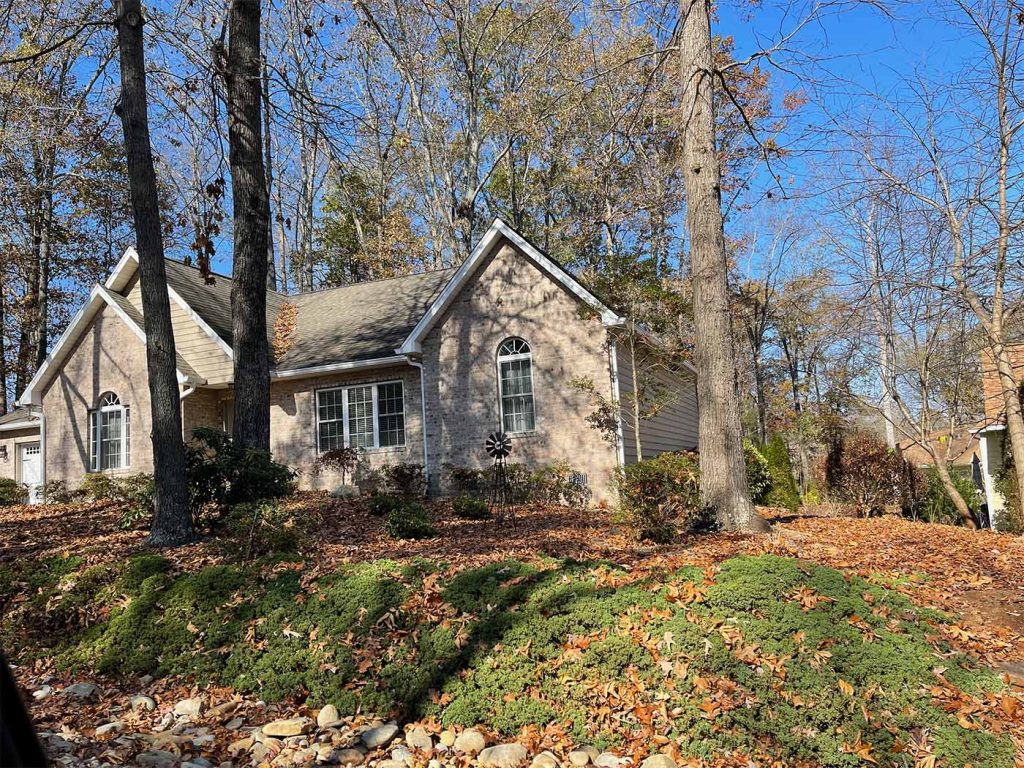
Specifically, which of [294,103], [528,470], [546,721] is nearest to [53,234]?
[294,103]

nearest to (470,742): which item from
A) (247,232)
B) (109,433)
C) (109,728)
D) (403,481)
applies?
(109,728)

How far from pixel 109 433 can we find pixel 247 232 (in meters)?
9.98

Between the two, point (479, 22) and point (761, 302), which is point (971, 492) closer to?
point (761, 302)

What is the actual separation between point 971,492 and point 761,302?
13069mm

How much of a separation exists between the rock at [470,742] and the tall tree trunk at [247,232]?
723 cm

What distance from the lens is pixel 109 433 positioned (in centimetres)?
1778

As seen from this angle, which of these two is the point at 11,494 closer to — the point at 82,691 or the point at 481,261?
the point at 481,261

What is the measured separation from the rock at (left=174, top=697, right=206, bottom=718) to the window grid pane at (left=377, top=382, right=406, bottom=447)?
10493 mm

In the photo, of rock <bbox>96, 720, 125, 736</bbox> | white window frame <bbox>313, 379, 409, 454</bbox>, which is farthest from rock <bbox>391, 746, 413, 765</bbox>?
white window frame <bbox>313, 379, 409, 454</bbox>

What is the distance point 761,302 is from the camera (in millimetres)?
26234

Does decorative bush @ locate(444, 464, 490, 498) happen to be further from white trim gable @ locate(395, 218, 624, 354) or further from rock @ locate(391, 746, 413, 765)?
rock @ locate(391, 746, 413, 765)

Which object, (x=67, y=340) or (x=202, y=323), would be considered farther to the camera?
(x=67, y=340)

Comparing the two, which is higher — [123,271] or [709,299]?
[123,271]

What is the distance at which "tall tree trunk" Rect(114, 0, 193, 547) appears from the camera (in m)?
8.54
